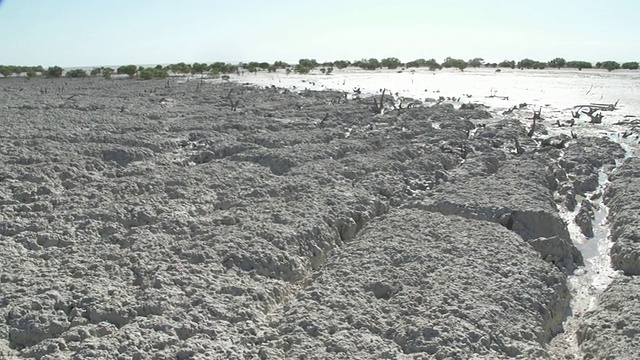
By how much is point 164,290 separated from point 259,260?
1141 mm

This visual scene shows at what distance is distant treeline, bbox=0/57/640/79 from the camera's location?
1528 inches

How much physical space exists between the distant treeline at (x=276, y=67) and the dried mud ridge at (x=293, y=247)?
2659 centimetres

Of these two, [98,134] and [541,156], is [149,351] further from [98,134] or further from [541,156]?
[541,156]

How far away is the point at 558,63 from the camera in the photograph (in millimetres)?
50656

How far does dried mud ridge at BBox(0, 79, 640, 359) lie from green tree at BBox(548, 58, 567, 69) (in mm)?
41441

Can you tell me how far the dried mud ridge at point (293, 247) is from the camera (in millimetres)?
5020

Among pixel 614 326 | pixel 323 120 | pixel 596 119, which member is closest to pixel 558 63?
pixel 596 119

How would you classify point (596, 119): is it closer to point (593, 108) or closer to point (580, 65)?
point (593, 108)

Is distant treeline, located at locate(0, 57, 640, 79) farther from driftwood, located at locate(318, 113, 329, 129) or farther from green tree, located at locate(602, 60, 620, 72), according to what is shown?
driftwood, located at locate(318, 113, 329, 129)

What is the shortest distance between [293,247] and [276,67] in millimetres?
45813

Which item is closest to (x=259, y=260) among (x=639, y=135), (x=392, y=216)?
(x=392, y=216)

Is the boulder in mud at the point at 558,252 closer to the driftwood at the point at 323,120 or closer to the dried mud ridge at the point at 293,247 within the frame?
the dried mud ridge at the point at 293,247

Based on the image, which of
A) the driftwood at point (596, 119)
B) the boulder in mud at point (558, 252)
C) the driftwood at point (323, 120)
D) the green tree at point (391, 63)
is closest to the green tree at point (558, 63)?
the green tree at point (391, 63)

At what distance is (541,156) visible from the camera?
1205 centimetres
